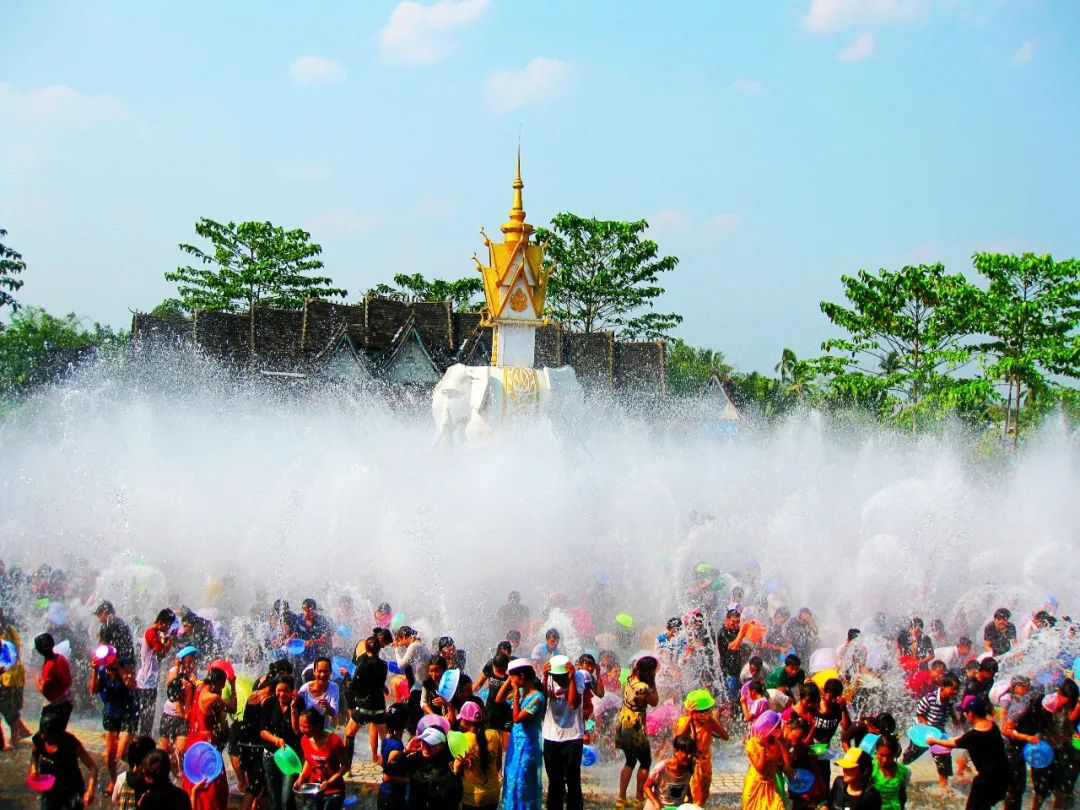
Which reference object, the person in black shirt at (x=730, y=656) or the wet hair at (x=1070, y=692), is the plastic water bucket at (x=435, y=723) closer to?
the person in black shirt at (x=730, y=656)

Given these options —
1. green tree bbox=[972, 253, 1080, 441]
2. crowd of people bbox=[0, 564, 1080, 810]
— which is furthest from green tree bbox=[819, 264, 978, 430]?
crowd of people bbox=[0, 564, 1080, 810]

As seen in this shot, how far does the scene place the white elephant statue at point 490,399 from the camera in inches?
702

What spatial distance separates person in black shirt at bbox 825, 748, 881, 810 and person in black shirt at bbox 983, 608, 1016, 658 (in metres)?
4.64

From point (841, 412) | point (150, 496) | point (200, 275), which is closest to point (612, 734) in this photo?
point (150, 496)

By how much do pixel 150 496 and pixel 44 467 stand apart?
5283 millimetres

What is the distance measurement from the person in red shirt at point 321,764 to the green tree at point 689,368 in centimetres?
4116

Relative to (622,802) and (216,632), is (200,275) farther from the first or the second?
(622,802)

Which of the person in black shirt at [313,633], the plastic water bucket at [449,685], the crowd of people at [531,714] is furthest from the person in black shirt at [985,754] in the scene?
the person in black shirt at [313,633]

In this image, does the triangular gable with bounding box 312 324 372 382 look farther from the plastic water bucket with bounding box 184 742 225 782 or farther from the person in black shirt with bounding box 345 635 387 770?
the plastic water bucket with bounding box 184 742 225 782

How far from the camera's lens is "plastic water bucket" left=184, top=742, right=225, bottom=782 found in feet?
20.8

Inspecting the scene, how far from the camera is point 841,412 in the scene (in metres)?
39.2

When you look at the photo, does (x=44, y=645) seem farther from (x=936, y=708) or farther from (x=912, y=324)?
(x=912, y=324)

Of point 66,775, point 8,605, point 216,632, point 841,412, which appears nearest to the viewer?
point 66,775

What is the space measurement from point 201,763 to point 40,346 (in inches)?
1992
